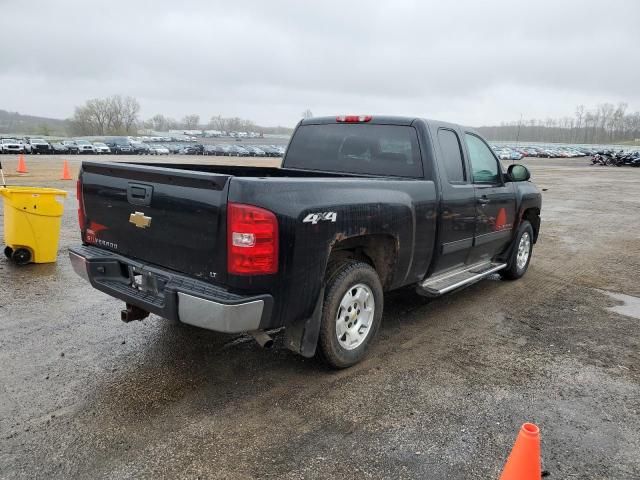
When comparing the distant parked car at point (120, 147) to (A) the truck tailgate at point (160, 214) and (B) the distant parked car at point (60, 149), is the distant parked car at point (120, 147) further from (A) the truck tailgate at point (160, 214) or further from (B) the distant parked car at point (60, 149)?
(A) the truck tailgate at point (160, 214)

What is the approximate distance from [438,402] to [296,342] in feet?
3.51

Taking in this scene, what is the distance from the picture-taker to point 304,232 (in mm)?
3164

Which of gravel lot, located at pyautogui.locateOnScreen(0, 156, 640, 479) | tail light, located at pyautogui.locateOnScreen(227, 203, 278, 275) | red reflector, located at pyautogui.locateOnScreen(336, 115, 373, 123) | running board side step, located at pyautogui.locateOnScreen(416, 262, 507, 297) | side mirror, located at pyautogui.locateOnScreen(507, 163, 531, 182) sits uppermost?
red reflector, located at pyautogui.locateOnScreen(336, 115, 373, 123)

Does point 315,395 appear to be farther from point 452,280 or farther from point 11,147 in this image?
point 11,147

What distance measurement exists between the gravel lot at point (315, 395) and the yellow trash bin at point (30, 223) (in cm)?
82

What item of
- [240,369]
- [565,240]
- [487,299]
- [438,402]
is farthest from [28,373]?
[565,240]

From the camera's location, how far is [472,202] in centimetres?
500

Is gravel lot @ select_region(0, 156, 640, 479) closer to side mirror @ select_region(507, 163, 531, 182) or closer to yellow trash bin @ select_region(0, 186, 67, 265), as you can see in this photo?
yellow trash bin @ select_region(0, 186, 67, 265)

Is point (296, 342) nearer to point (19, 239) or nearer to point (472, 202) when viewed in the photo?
point (472, 202)

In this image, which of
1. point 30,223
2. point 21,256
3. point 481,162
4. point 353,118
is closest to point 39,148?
point 21,256

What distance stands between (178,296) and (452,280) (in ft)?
9.29

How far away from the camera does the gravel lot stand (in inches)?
110

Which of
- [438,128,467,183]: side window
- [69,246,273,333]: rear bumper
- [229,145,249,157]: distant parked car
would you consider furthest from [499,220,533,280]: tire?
[229,145,249,157]: distant parked car

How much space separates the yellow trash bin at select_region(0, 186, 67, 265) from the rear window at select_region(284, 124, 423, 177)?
3.21m
